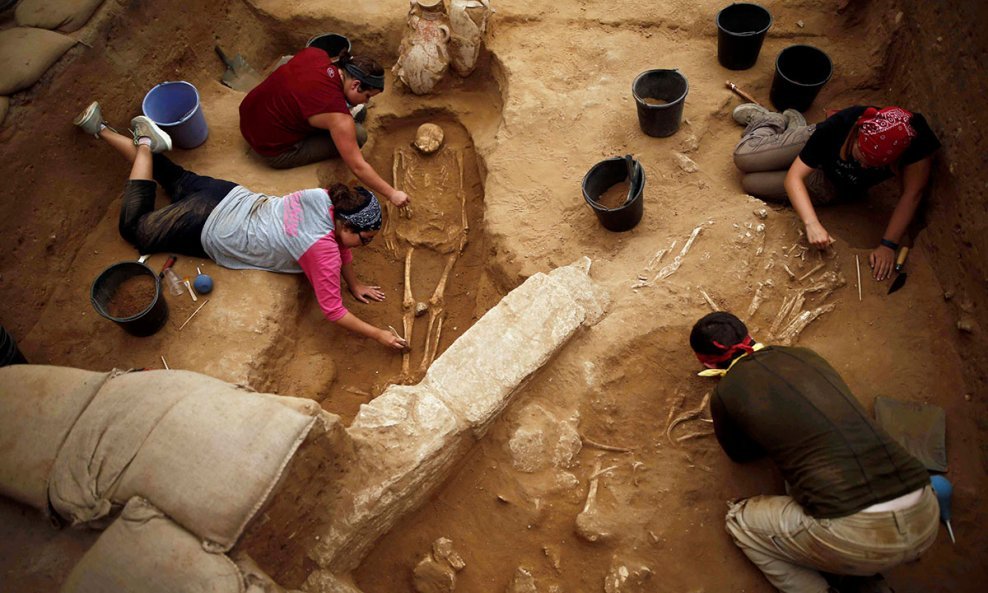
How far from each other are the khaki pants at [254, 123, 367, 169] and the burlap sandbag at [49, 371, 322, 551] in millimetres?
2466

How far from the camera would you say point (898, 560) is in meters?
2.40

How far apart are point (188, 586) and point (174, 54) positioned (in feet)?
14.1

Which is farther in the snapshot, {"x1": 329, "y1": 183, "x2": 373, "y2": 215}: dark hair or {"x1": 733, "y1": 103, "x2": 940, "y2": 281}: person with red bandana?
{"x1": 329, "y1": 183, "x2": 373, "y2": 215}: dark hair

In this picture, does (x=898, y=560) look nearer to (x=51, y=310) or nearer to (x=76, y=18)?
(x=51, y=310)

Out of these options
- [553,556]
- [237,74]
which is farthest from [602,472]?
[237,74]

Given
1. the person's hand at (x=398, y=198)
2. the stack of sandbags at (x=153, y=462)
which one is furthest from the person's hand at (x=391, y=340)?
the stack of sandbags at (x=153, y=462)

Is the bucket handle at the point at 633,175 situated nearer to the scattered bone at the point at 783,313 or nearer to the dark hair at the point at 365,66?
the scattered bone at the point at 783,313

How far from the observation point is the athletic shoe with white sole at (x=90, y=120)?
4043 millimetres

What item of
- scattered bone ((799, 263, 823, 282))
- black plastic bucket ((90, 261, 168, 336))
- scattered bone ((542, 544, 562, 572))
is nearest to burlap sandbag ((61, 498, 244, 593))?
scattered bone ((542, 544, 562, 572))

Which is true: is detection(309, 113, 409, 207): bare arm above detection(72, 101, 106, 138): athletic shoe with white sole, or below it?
below

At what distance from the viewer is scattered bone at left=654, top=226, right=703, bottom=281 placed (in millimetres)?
3496

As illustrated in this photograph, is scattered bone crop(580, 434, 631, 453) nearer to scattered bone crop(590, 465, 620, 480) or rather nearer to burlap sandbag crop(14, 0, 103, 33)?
scattered bone crop(590, 465, 620, 480)

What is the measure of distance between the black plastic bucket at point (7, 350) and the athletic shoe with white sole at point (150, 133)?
1483mm

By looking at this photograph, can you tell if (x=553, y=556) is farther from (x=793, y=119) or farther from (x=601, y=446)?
(x=793, y=119)
